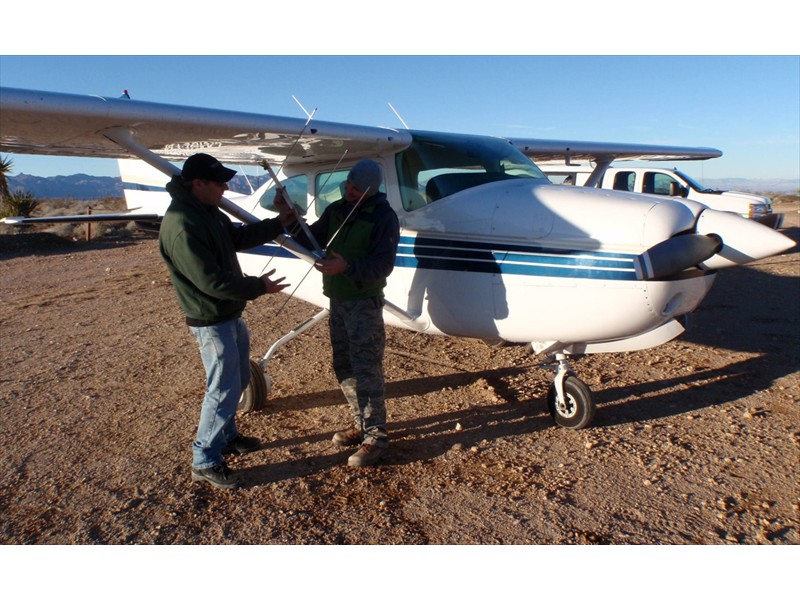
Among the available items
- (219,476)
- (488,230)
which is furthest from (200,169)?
(488,230)

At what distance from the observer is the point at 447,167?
468 centimetres

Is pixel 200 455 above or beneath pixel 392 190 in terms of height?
beneath

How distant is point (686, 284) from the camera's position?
3.83 metres

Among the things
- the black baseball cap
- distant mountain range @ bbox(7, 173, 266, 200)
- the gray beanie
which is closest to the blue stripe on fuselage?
the gray beanie

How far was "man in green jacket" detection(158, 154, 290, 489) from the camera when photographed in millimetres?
3324

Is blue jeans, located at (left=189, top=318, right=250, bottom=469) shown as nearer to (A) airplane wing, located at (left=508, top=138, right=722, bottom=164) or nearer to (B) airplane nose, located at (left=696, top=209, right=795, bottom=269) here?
(B) airplane nose, located at (left=696, top=209, right=795, bottom=269)

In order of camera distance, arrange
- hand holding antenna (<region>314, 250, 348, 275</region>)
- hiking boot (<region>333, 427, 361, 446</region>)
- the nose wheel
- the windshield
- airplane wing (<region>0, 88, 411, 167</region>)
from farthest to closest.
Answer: the windshield < the nose wheel < hiking boot (<region>333, 427, 361, 446</region>) < hand holding antenna (<region>314, 250, 348, 275</region>) < airplane wing (<region>0, 88, 411, 167</region>)

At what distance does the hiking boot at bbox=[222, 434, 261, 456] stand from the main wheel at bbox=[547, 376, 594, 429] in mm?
2186

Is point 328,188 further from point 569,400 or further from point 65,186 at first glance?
point 65,186

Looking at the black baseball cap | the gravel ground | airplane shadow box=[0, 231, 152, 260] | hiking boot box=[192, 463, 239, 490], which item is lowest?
airplane shadow box=[0, 231, 152, 260]

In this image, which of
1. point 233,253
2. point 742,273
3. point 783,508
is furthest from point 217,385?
point 742,273

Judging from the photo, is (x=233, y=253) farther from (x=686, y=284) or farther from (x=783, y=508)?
(x=783, y=508)

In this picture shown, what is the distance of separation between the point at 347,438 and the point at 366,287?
110 cm
